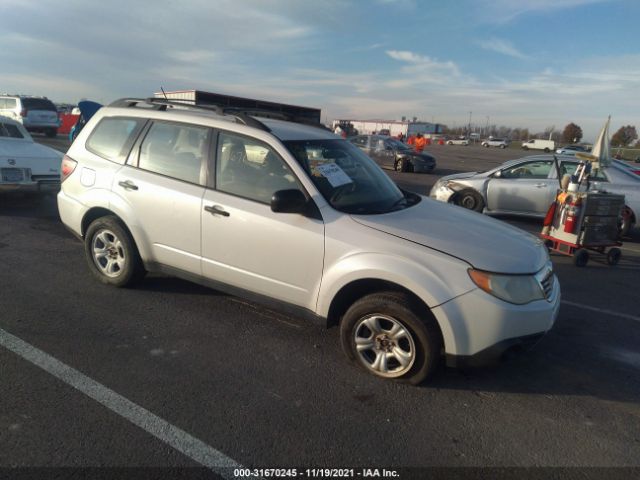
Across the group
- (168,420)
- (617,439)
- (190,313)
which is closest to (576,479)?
(617,439)

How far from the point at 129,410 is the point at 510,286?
8.54ft

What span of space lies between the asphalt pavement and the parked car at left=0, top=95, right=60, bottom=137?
22466 millimetres

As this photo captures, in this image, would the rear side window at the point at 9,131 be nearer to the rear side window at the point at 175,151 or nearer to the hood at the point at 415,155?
the rear side window at the point at 175,151

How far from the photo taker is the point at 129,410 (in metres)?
2.83

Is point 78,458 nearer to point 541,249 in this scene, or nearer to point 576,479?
point 576,479

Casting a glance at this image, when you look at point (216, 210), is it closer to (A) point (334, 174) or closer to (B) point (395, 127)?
(A) point (334, 174)

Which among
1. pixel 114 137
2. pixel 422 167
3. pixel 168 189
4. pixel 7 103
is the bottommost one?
pixel 422 167

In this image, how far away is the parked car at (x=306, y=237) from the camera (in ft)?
10.1

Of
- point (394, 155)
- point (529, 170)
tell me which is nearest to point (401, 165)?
point (394, 155)

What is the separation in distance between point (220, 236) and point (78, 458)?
1897 millimetres

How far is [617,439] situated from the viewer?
2867 millimetres

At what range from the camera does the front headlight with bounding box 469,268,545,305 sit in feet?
9.90

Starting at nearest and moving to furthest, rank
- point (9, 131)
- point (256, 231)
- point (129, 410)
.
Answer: point (129, 410) < point (256, 231) < point (9, 131)

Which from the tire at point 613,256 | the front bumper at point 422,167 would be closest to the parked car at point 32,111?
the front bumper at point 422,167
